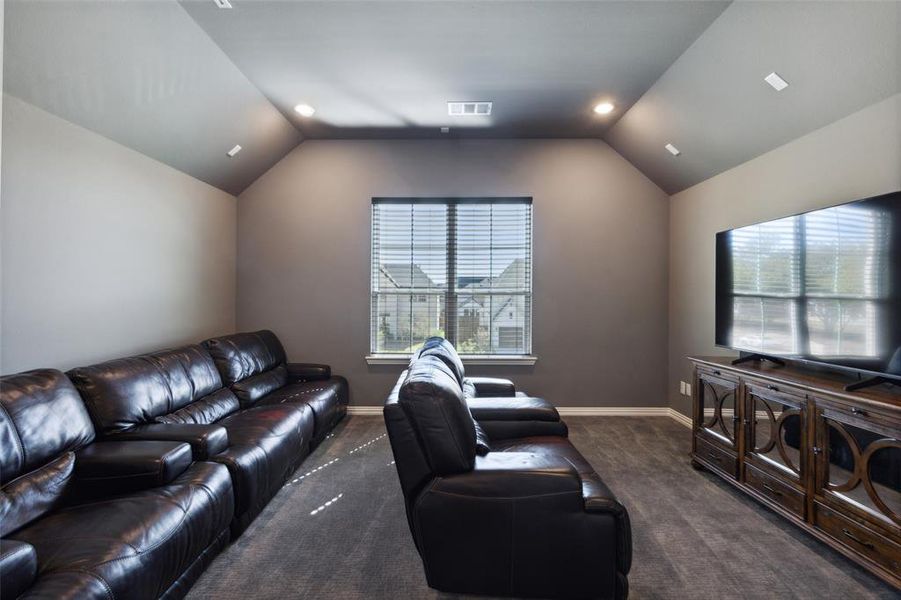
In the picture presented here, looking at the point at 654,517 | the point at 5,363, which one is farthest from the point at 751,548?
the point at 5,363

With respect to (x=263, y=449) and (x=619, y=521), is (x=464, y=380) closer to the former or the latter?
(x=263, y=449)

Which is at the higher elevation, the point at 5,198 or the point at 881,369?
the point at 5,198

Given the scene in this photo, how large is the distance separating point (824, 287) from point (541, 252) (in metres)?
2.43

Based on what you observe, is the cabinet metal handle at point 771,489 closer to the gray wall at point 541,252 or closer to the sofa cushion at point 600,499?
the sofa cushion at point 600,499

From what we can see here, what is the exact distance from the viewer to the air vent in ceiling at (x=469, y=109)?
11.5ft

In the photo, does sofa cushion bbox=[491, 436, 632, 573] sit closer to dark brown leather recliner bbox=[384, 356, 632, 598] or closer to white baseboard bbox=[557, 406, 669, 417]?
dark brown leather recliner bbox=[384, 356, 632, 598]

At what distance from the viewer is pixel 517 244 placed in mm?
4410

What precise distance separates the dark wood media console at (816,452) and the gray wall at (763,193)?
3.82ft

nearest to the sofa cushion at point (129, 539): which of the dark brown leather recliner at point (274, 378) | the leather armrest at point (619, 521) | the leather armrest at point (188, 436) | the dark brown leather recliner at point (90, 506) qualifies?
the dark brown leather recliner at point (90, 506)

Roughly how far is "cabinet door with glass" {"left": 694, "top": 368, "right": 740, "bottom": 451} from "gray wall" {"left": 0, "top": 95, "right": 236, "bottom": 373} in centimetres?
444

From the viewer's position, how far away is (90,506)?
65.3 inches

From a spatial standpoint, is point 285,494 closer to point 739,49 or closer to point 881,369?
point 881,369

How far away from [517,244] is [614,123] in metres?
1.55

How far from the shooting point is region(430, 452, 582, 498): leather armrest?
63.7 inches
